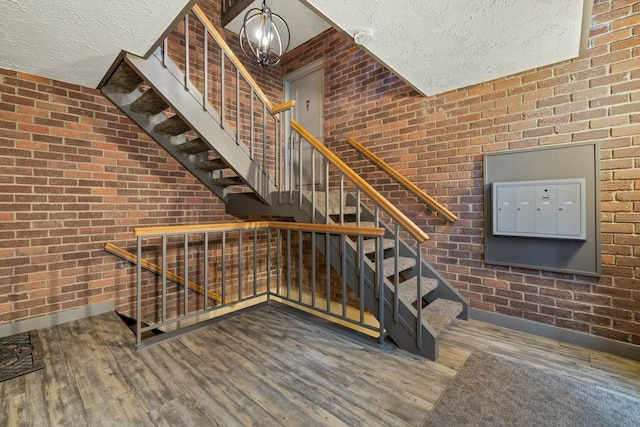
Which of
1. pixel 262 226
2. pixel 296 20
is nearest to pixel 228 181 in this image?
pixel 262 226

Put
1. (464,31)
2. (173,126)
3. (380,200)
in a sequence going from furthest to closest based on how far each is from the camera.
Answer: (173,126) < (380,200) < (464,31)

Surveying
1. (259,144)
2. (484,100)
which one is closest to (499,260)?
(484,100)

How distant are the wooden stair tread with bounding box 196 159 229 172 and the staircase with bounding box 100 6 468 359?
14 millimetres

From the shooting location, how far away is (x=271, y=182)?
2.96 m

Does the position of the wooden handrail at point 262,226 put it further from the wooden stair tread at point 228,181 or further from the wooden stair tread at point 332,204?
the wooden stair tread at point 228,181

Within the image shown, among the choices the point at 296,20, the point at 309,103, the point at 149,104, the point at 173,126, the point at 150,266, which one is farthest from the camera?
the point at 309,103

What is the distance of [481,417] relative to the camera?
1.45 meters

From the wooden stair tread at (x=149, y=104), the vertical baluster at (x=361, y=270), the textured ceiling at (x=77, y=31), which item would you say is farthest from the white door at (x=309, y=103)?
the textured ceiling at (x=77, y=31)

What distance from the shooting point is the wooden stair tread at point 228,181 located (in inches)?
117

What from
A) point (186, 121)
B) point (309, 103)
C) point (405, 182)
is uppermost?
point (309, 103)

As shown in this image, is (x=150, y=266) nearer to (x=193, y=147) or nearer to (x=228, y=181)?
(x=228, y=181)

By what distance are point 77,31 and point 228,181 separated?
5.36ft

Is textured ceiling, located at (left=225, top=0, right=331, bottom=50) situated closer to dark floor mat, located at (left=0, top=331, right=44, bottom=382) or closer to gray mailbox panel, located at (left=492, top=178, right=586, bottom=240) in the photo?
gray mailbox panel, located at (left=492, top=178, right=586, bottom=240)

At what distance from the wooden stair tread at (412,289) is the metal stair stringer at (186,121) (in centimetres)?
158
